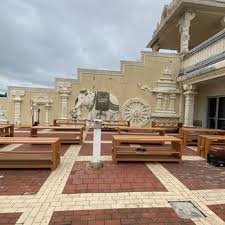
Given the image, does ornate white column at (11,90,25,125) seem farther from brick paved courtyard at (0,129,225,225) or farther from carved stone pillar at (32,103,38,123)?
brick paved courtyard at (0,129,225,225)

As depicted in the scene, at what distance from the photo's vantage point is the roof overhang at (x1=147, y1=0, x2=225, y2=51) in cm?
1135

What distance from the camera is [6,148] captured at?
6715 mm

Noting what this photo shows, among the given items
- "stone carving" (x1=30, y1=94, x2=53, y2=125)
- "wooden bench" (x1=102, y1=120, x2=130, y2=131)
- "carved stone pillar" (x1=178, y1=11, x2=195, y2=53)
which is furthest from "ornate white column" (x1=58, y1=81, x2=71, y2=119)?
"carved stone pillar" (x1=178, y1=11, x2=195, y2=53)

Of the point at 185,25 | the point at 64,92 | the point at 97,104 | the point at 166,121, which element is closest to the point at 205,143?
the point at 97,104

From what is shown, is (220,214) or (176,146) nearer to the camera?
(220,214)

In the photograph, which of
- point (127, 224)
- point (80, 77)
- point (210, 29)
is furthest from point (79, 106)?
point (210, 29)

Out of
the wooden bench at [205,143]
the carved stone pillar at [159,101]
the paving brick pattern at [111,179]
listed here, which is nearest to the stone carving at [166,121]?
the carved stone pillar at [159,101]

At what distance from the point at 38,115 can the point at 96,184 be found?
9385mm

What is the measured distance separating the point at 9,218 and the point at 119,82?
1059 cm

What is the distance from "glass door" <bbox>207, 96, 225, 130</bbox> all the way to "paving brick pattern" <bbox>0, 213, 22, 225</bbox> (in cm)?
1009

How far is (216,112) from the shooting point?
34.9 ft

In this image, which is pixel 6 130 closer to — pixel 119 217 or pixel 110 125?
pixel 110 125

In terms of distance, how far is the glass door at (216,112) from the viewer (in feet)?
34.0

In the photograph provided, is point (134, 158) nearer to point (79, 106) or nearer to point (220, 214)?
point (220, 214)
